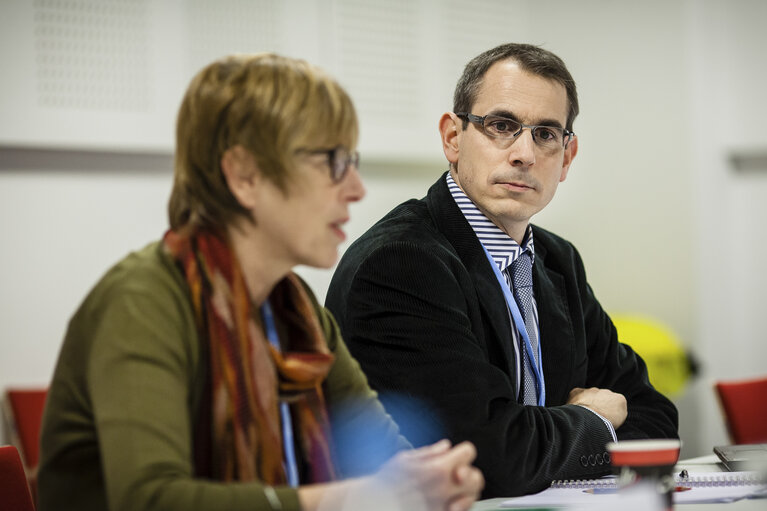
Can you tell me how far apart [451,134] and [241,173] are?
1226 millimetres

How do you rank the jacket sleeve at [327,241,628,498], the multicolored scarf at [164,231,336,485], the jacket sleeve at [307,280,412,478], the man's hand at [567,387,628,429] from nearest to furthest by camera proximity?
the multicolored scarf at [164,231,336,485] → the jacket sleeve at [307,280,412,478] → the jacket sleeve at [327,241,628,498] → the man's hand at [567,387,628,429]

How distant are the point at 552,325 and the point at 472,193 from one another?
39cm

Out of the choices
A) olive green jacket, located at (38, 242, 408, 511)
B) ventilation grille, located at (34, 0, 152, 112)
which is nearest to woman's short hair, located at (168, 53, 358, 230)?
olive green jacket, located at (38, 242, 408, 511)

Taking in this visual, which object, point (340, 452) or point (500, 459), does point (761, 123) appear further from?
point (340, 452)

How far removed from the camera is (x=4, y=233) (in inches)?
144

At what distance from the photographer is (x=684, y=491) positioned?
1717 mm

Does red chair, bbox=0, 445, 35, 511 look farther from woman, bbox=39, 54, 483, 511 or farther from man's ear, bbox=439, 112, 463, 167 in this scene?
man's ear, bbox=439, 112, 463, 167

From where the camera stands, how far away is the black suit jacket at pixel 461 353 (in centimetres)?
193

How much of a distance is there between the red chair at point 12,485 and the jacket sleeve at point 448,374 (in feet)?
2.46

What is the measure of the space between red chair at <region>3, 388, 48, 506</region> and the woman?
239cm

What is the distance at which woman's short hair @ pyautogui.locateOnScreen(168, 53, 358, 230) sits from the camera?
133 centimetres

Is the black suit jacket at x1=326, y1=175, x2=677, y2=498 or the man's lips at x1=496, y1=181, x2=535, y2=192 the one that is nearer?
the black suit jacket at x1=326, y1=175, x2=677, y2=498

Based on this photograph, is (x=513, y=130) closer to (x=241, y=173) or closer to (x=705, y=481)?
(x=705, y=481)

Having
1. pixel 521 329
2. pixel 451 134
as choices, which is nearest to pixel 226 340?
pixel 521 329
